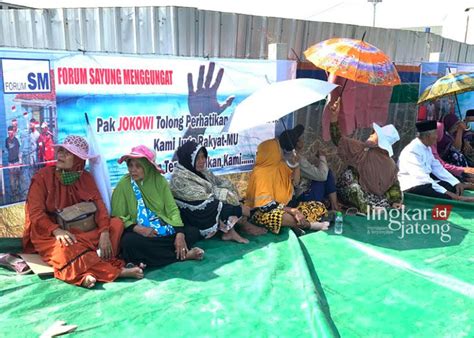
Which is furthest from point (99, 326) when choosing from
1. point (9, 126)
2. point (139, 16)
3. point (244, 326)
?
point (139, 16)

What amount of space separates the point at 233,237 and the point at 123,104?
159cm

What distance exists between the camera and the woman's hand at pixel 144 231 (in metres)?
3.64

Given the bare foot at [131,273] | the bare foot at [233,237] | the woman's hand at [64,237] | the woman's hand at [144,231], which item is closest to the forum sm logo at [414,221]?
the bare foot at [233,237]

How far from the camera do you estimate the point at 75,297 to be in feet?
10.0

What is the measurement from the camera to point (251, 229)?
14.5ft

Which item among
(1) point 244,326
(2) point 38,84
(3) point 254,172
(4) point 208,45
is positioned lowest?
(1) point 244,326

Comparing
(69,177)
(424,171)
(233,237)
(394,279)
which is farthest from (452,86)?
(69,177)

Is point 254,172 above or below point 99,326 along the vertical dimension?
above

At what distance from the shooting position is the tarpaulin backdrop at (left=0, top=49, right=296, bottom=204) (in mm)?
3557

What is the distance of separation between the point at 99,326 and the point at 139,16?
2.77 meters

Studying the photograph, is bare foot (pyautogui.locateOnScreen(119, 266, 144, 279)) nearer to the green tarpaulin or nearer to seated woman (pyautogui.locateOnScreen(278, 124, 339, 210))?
the green tarpaulin

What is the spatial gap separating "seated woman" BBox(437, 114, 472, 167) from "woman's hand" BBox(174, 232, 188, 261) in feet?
14.8

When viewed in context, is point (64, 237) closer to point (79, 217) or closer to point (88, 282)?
point (79, 217)

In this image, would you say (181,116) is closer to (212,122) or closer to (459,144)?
(212,122)
